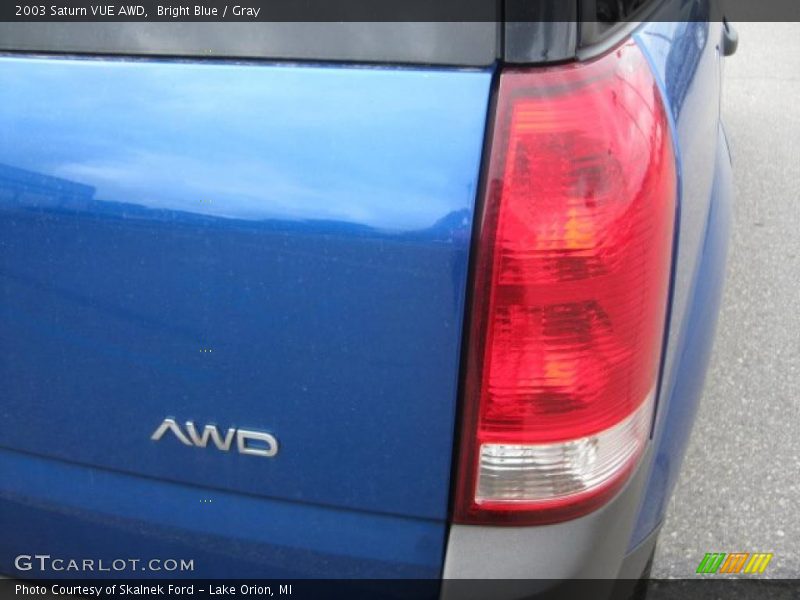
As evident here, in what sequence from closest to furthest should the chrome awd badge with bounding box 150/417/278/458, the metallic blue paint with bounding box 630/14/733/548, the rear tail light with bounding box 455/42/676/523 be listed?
the rear tail light with bounding box 455/42/676/523, the chrome awd badge with bounding box 150/417/278/458, the metallic blue paint with bounding box 630/14/733/548

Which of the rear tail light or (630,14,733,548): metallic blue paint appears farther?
(630,14,733,548): metallic blue paint

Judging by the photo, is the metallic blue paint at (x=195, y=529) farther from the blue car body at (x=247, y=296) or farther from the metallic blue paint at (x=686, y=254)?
the metallic blue paint at (x=686, y=254)

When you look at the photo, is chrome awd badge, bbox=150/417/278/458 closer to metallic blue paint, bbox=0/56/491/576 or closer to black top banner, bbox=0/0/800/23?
metallic blue paint, bbox=0/56/491/576

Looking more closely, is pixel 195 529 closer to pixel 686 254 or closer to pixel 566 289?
pixel 566 289

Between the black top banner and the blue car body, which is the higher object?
the black top banner

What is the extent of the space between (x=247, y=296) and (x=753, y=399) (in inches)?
82.6

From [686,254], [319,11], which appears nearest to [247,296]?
[319,11]

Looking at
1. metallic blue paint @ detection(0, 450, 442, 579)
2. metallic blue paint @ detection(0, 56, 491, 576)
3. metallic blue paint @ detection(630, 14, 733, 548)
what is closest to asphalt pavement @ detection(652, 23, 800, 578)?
metallic blue paint @ detection(630, 14, 733, 548)

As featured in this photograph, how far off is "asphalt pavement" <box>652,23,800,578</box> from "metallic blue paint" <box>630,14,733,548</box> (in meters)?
0.74

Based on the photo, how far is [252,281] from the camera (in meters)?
1.11

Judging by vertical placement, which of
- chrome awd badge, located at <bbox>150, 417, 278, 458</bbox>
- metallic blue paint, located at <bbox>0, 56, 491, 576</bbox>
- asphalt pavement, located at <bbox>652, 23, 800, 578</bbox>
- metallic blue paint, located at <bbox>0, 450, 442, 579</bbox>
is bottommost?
asphalt pavement, located at <bbox>652, 23, 800, 578</bbox>

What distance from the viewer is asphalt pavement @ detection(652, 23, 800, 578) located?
2.21 metres

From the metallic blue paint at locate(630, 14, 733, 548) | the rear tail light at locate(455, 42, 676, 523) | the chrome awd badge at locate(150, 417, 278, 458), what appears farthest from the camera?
the metallic blue paint at locate(630, 14, 733, 548)

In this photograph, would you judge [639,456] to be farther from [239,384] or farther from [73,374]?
[73,374]
